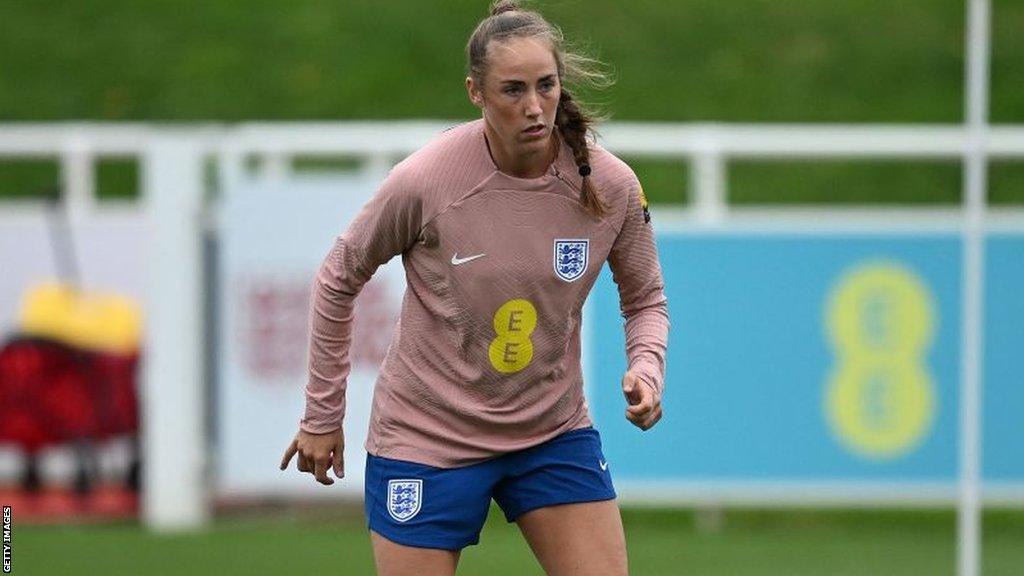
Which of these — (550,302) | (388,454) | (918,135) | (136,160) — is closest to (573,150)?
(550,302)

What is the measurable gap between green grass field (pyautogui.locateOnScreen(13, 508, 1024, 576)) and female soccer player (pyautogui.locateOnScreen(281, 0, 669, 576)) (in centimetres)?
435

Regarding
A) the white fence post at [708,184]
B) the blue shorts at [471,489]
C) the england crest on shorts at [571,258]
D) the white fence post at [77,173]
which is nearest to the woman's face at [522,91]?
the england crest on shorts at [571,258]

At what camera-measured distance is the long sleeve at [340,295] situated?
191 inches

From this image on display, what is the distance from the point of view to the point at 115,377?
1097 cm

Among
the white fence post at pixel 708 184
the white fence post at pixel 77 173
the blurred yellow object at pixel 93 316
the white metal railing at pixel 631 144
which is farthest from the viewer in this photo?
the white fence post at pixel 77 173

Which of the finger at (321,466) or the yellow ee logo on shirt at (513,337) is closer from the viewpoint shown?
the yellow ee logo on shirt at (513,337)

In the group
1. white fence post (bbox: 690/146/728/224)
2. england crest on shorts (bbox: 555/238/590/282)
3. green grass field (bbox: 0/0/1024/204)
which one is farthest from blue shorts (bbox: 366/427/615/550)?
green grass field (bbox: 0/0/1024/204)

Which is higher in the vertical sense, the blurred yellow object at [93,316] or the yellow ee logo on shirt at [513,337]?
the yellow ee logo on shirt at [513,337]

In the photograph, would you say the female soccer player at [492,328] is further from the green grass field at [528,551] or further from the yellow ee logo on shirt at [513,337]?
the green grass field at [528,551]

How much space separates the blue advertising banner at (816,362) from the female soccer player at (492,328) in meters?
5.18

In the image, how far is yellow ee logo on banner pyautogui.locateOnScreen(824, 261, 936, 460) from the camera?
33.3 ft

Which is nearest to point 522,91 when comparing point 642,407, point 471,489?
point 642,407

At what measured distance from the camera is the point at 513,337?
4883mm

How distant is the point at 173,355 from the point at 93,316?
2.01 feet
